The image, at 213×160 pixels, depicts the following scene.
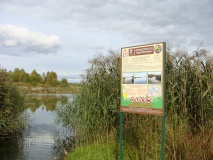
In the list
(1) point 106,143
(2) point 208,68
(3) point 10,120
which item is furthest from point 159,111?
(3) point 10,120

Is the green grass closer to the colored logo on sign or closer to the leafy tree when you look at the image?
the colored logo on sign

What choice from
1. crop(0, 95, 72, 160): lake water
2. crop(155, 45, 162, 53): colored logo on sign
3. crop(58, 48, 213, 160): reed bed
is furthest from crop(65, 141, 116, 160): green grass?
crop(155, 45, 162, 53): colored logo on sign

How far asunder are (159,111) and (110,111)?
385 cm

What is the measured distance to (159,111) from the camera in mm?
4867

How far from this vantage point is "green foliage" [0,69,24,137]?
584 inches

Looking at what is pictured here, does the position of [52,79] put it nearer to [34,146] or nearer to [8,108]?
[8,108]

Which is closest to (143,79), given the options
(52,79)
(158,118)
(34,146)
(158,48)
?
(158,48)

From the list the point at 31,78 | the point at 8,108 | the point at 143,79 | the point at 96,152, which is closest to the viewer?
the point at 143,79

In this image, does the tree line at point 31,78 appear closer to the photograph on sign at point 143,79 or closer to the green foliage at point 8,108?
the green foliage at point 8,108


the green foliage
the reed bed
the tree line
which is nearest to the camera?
the reed bed

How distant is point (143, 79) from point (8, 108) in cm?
1205

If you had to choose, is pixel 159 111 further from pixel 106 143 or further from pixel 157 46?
pixel 106 143

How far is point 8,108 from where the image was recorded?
1527 centimetres

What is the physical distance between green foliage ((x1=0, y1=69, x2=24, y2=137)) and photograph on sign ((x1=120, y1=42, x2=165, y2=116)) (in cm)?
1061
